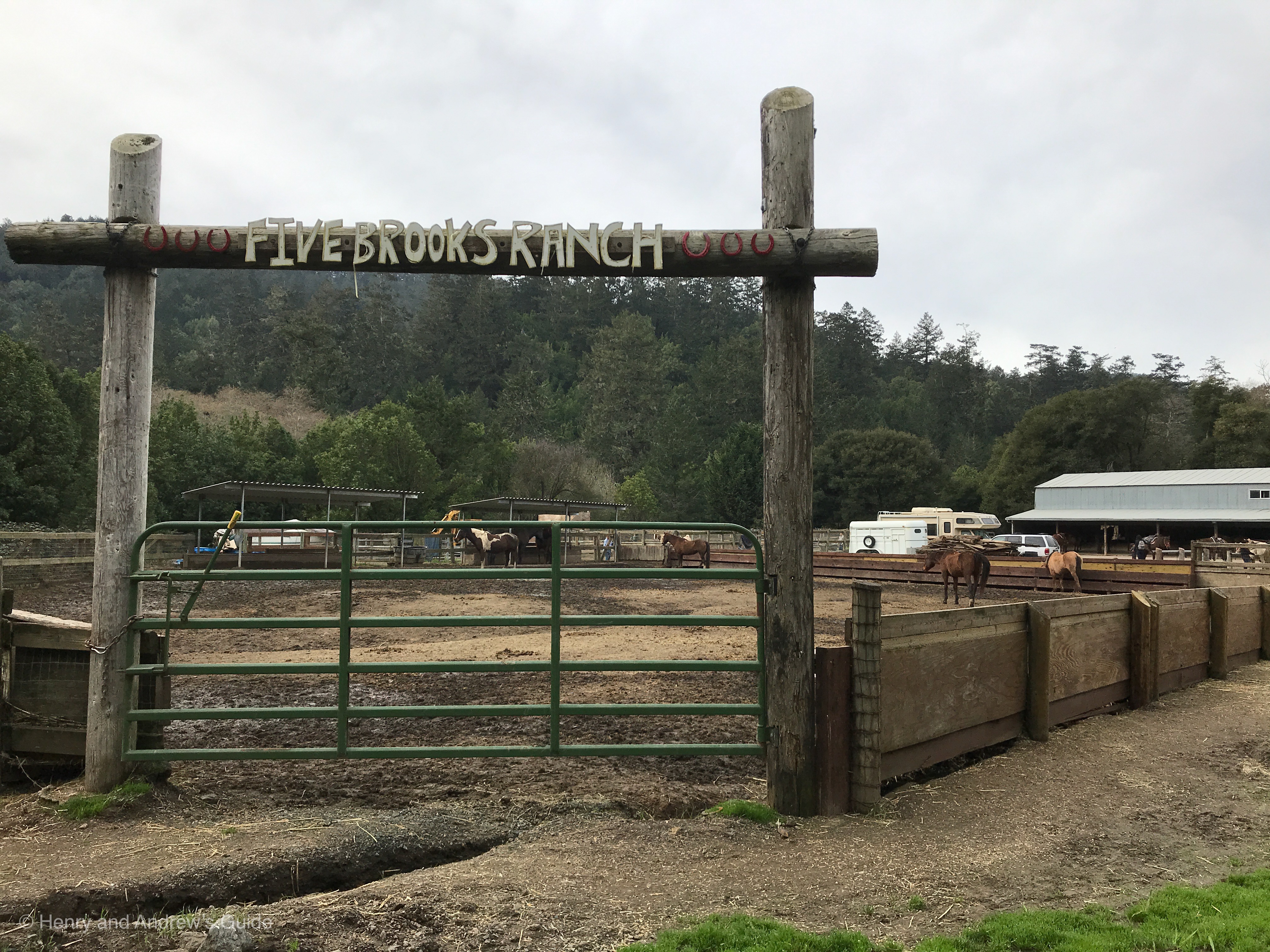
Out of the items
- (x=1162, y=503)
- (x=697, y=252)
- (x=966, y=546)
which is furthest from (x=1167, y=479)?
(x=697, y=252)

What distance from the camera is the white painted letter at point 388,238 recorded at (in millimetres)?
5137

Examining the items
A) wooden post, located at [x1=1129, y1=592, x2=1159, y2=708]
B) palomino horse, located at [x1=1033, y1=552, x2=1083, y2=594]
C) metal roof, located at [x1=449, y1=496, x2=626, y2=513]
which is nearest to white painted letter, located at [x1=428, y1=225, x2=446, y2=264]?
wooden post, located at [x1=1129, y1=592, x2=1159, y2=708]

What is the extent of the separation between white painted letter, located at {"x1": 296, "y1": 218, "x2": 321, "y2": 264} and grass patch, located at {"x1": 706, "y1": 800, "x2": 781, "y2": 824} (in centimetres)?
379

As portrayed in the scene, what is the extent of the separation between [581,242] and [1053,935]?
3.96m

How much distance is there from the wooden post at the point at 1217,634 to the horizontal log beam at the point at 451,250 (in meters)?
6.77

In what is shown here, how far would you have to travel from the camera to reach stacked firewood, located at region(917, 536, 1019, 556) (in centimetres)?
2206

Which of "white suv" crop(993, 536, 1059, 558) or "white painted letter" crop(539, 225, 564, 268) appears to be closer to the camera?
"white painted letter" crop(539, 225, 564, 268)

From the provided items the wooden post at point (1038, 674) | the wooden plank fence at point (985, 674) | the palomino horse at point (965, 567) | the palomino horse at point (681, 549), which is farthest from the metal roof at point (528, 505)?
the wooden post at point (1038, 674)

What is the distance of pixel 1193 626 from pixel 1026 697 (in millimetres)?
3805

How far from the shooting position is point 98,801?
16.1ft

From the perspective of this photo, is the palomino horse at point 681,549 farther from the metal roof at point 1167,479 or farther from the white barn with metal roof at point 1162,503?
the metal roof at point 1167,479

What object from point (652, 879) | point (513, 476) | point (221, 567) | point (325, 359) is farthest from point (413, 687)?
point (325, 359)

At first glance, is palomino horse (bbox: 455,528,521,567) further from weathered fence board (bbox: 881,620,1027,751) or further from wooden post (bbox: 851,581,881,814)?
wooden post (bbox: 851,581,881,814)

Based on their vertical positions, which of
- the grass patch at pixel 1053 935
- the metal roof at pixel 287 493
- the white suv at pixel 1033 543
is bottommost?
the grass patch at pixel 1053 935
